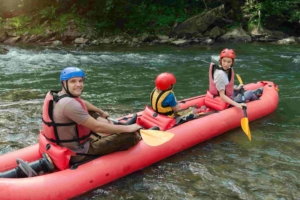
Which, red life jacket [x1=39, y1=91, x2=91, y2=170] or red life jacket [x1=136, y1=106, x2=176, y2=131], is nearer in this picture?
red life jacket [x1=39, y1=91, x2=91, y2=170]

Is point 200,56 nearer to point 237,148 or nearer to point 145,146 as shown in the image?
point 237,148

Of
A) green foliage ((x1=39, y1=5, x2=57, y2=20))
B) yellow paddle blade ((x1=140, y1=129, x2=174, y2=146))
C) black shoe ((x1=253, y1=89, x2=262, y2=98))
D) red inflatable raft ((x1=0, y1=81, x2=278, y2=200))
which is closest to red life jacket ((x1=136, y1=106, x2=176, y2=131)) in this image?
red inflatable raft ((x1=0, y1=81, x2=278, y2=200))

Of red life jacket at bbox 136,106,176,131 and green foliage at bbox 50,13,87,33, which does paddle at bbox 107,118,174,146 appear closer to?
red life jacket at bbox 136,106,176,131

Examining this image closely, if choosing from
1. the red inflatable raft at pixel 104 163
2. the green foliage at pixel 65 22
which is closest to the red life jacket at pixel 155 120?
the red inflatable raft at pixel 104 163

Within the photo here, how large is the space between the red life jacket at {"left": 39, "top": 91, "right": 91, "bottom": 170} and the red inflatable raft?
0.47 feet

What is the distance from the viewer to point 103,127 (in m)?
3.08

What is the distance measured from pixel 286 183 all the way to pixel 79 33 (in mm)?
13865

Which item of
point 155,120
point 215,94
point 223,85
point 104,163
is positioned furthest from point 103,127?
point 215,94

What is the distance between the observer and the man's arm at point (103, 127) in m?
2.97

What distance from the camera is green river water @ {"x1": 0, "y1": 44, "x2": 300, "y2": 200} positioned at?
3.41 meters

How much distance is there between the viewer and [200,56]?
11.4m

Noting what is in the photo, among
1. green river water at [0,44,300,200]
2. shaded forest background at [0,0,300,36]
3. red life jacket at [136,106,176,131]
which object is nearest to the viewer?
green river water at [0,44,300,200]

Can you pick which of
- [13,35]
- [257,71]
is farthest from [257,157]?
[13,35]

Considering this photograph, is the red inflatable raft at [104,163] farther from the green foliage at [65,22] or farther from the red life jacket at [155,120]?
the green foliage at [65,22]
